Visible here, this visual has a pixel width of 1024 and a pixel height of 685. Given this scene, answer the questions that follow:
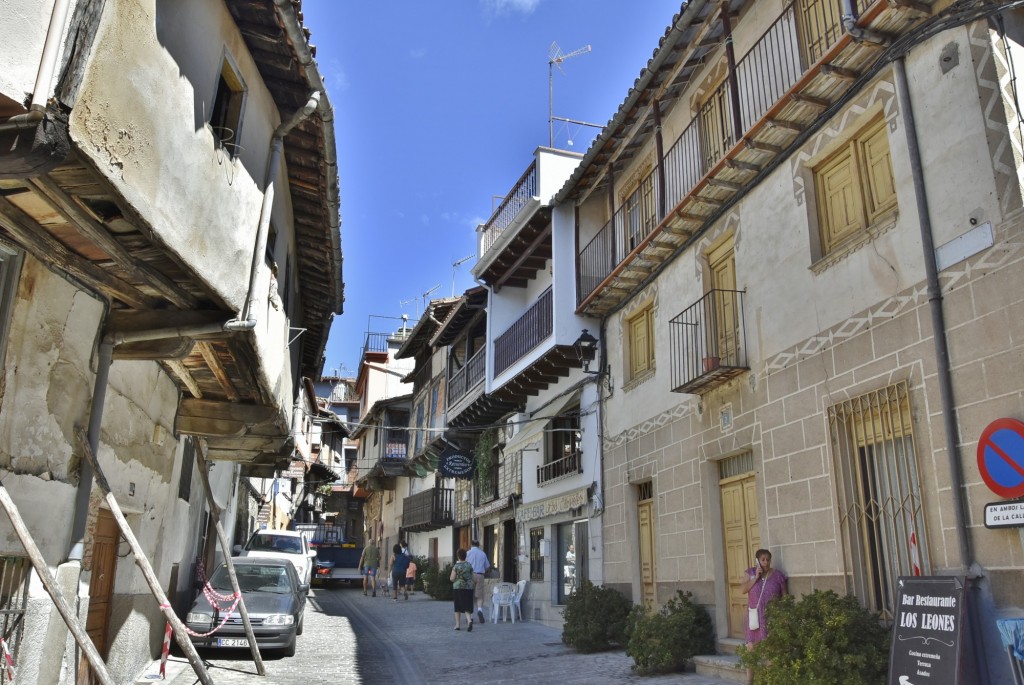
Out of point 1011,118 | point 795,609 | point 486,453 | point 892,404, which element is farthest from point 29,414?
point 486,453

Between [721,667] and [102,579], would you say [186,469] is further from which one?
[721,667]

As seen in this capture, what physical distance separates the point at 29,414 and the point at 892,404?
24.0ft

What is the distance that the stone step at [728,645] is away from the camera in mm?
9664

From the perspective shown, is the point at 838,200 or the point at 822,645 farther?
the point at 838,200

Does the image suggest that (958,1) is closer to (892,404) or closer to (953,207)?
(953,207)

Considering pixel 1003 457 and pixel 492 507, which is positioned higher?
pixel 492 507

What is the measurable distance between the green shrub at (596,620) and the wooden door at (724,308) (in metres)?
4.27

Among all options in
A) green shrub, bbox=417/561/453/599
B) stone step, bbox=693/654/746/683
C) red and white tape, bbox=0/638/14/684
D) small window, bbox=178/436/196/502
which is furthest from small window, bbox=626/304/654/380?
green shrub, bbox=417/561/453/599

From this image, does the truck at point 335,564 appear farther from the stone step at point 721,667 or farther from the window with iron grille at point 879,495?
the window with iron grille at point 879,495

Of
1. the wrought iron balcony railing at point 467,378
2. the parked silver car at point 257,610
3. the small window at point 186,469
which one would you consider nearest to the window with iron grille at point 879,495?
the parked silver car at point 257,610

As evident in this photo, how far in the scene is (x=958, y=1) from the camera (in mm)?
6852

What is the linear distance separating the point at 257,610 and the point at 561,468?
266 inches

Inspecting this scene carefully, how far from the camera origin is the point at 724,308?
36.1ft

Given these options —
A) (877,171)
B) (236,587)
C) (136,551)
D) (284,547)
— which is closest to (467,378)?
(284,547)
